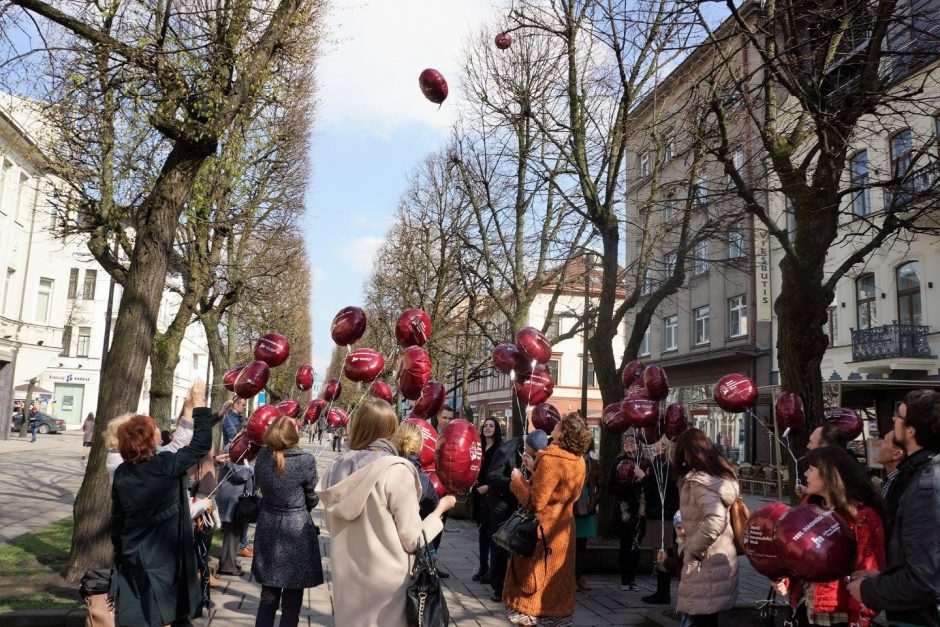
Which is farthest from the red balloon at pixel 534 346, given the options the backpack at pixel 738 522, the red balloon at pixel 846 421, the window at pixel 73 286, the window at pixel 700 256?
the window at pixel 73 286

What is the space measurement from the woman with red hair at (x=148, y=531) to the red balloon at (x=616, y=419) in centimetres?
535

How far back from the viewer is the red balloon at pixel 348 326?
8.61 m

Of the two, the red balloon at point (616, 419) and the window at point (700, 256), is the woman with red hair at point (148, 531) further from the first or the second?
the window at point (700, 256)

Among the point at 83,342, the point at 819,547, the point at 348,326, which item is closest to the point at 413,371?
the point at 348,326

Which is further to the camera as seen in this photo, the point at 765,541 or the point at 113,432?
the point at 113,432

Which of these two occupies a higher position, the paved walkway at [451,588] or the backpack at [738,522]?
the backpack at [738,522]

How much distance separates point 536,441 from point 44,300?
1299 inches

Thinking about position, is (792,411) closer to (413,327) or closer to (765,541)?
(413,327)

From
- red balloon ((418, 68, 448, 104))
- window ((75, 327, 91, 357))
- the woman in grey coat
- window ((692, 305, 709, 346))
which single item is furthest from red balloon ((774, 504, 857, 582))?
window ((75, 327, 91, 357))

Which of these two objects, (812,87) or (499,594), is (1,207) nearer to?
(499,594)

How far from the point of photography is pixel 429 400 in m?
8.30

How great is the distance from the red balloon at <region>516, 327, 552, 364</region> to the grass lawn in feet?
16.2

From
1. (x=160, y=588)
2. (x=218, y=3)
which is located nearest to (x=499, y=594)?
(x=160, y=588)

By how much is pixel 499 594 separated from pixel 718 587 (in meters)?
3.40
